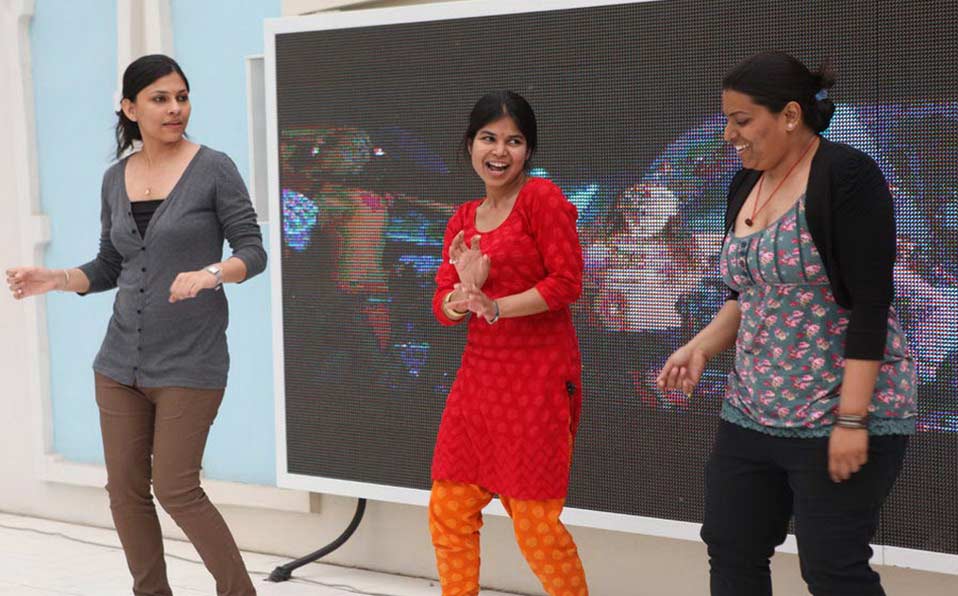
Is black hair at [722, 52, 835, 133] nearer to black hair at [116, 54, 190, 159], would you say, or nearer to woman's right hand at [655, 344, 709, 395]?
woman's right hand at [655, 344, 709, 395]

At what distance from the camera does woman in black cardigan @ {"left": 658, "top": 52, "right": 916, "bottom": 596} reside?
2242 millimetres

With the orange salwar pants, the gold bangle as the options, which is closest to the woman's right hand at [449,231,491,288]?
the gold bangle

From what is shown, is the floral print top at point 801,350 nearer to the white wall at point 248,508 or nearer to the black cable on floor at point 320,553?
the white wall at point 248,508

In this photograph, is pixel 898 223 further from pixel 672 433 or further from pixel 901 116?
pixel 672 433

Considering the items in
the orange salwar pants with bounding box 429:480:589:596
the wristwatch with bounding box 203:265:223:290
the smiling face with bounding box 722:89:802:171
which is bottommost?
the orange salwar pants with bounding box 429:480:589:596

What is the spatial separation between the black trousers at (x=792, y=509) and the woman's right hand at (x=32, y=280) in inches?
79.5

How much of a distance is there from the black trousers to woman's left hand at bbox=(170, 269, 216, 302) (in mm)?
1394

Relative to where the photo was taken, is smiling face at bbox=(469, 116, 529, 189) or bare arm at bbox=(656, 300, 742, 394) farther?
smiling face at bbox=(469, 116, 529, 189)

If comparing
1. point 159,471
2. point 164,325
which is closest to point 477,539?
point 159,471

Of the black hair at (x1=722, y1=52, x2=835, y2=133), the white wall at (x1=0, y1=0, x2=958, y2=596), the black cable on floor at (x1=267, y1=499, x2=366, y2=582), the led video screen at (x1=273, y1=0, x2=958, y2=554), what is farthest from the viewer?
the black cable on floor at (x1=267, y1=499, x2=366, y2=582)

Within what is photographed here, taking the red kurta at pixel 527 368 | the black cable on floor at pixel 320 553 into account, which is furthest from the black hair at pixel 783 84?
the black cable on floor at pixel 320 553

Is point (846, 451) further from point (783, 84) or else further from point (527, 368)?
point (527, 368)

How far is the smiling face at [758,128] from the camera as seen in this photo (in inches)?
93.1

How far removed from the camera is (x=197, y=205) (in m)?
3.47
